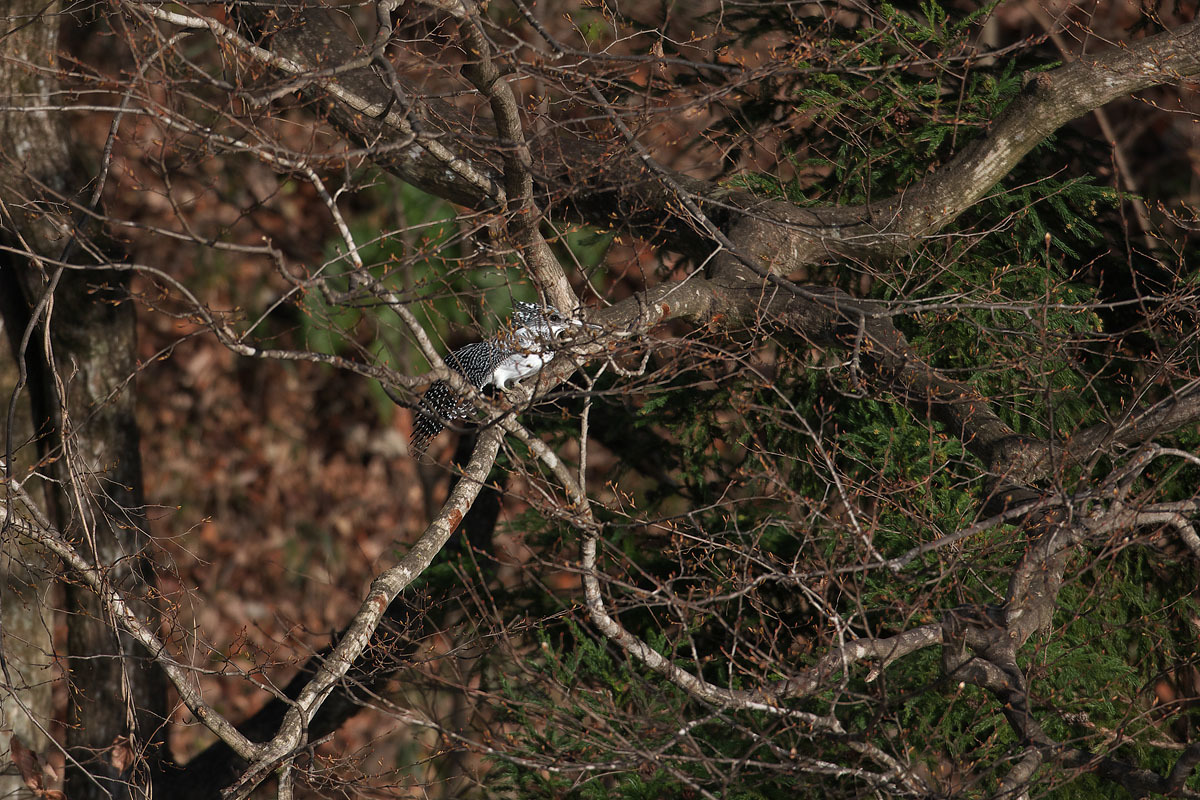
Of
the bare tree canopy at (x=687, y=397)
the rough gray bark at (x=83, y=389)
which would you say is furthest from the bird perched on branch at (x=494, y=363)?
the rough gray bark at (x=83, y=389)

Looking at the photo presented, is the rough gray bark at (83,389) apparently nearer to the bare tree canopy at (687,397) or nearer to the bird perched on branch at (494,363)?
the bare tree canopy at (687,397)

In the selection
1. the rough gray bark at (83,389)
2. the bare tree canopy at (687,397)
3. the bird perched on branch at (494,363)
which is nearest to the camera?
the bare tree canopy at (687,397)

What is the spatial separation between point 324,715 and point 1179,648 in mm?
3742

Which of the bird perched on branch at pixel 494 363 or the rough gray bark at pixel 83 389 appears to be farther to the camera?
the rough gray bark at pixel 83 389

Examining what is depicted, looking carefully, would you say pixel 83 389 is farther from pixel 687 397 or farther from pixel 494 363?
pixel 687 397

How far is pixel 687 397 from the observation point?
15.2 ft

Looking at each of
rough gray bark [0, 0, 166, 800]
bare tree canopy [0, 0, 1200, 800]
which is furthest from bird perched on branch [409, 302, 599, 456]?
rough gray bark [0, 0, 166, 800]

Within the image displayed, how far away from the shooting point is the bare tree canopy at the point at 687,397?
2.64 m

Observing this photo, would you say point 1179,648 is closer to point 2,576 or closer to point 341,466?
point 2,576

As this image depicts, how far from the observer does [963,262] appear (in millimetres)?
4328

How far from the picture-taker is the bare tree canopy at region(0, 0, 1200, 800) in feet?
8.68

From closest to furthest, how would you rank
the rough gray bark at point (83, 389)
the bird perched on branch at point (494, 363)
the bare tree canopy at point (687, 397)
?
1. the bare tree canopy at point (687, 397)
2. the bird perched on branch at point (494, 363)
3. the rough gray bark at point (83, 389)

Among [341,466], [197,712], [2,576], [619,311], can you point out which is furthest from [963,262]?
[341,466]

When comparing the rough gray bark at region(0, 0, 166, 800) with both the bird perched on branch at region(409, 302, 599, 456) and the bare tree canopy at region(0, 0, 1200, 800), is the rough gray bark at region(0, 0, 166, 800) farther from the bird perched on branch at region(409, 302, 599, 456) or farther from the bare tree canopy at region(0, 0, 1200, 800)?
the bird perched on branch at region(409, 302, 599, 456)
